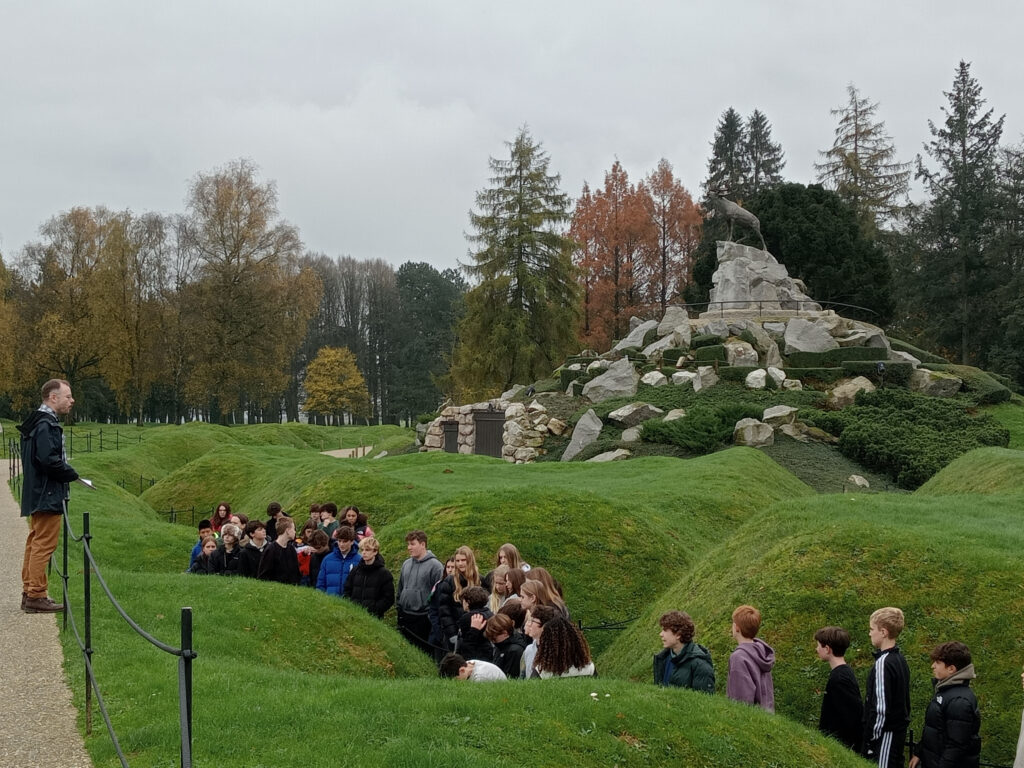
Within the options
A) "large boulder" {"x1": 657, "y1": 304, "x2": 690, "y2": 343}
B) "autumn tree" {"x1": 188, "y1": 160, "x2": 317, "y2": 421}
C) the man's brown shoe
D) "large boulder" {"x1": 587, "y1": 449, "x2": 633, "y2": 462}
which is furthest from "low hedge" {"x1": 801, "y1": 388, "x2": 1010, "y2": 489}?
"autumn tree" {"x1": 188, "y1": 160, "x2": 317, "y2": 421}

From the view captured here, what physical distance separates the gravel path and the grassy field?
0.78ft

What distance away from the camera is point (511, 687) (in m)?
6.74

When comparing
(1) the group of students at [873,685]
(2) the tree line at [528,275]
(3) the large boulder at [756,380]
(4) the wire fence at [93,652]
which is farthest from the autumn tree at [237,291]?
Answer: (1) the group of students at [873,685]

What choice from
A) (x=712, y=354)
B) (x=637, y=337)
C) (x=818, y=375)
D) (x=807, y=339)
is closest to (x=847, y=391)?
(x=818, y=375)

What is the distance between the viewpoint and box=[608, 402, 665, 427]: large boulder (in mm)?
30406

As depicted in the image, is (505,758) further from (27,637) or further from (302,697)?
(27,637)

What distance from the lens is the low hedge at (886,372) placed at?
33188 mm

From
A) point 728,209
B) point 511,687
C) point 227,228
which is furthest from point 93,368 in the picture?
point 511,687

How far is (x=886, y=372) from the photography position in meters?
33.3

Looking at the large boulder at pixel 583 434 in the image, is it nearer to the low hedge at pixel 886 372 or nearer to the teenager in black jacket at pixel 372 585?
the low hedge at pixel 886 372

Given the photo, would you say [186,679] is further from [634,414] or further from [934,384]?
[934,384]

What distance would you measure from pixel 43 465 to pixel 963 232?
183 feet

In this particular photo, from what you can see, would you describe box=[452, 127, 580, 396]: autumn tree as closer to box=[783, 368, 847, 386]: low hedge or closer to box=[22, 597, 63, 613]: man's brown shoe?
box=[783, 368, 847, 386]: low hedge

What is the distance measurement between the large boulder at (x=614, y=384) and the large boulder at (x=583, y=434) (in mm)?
3387
